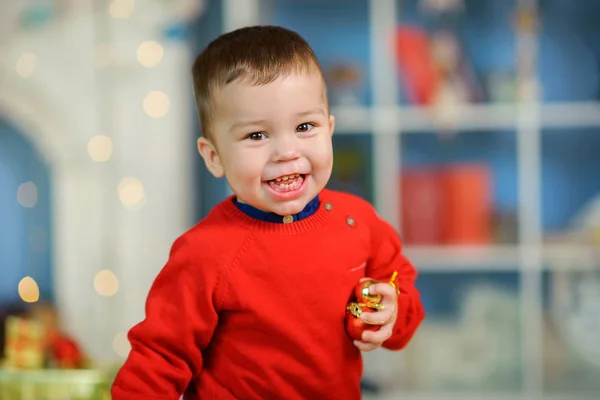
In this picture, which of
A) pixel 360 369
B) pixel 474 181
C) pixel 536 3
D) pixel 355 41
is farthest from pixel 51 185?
pixel 360 369

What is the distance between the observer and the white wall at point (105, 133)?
324cm

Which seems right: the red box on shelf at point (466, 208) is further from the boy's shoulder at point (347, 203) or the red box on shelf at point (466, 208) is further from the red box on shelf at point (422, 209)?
the boy's shoulder at point (347, 203)

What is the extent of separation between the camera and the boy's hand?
1041 mm

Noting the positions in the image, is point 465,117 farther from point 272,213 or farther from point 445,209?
point 272,213

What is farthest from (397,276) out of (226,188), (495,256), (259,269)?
(226,188)

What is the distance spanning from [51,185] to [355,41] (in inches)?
55.5

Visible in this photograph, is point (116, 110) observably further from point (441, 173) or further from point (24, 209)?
point (441, 173)

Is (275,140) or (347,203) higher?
(275,140)

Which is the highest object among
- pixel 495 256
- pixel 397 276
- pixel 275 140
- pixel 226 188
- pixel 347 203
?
pixel 275 140

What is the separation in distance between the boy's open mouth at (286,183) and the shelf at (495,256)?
7.16ft

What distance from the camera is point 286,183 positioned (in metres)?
1.04

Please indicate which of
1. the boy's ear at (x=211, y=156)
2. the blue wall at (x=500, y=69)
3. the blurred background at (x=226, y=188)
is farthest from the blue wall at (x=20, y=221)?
the boy's ear at (x=211, y=156)

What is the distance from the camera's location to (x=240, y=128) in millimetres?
1022

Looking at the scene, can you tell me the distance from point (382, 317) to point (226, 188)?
234 cm
